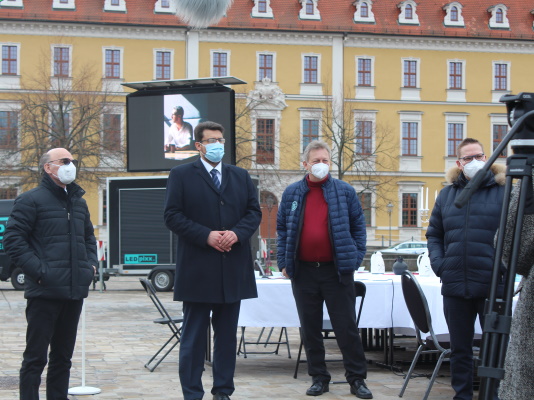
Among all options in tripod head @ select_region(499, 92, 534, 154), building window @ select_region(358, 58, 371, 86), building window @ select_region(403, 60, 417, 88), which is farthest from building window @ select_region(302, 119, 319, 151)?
tripod head @ select_region(499, 92, 534, 154)

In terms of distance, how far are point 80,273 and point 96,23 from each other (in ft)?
156

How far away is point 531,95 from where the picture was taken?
2.42 m

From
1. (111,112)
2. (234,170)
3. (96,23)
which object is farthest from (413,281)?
(96,23)

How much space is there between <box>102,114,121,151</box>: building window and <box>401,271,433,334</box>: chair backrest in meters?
33.2

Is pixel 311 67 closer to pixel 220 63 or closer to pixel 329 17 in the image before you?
Answer: pixel 329 17

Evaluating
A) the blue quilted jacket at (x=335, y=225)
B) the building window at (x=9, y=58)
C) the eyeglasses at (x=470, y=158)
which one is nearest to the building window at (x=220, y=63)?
the building window at (x=9, y=58)

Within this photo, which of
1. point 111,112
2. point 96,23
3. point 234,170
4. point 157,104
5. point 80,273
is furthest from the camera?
point 96,23

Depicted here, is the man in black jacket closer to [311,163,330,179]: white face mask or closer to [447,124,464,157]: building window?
[311,163,330,179]: white face mask

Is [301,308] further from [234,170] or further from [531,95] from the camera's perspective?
[531,95]

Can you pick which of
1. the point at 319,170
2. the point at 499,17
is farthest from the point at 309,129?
the point at 319,170

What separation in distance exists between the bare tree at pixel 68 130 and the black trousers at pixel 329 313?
104 ft

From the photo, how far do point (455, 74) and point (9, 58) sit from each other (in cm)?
2682

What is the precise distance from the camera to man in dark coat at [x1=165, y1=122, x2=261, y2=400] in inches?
240

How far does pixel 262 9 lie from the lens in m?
54.8
